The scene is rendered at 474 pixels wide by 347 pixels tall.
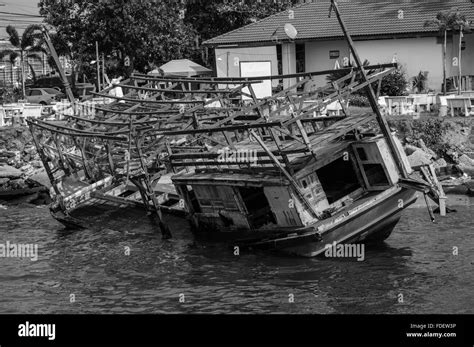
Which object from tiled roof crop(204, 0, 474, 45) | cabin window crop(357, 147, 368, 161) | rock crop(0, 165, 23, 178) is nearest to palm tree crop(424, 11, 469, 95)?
tiled roof crop(204, 0, 474, 45)

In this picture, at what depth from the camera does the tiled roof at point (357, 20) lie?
129 feet

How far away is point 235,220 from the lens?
20.0 meters

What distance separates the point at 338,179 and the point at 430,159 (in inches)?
212

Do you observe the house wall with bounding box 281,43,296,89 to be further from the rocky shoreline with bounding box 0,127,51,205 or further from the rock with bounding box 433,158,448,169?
the rock with bounding box 433,158,448,169

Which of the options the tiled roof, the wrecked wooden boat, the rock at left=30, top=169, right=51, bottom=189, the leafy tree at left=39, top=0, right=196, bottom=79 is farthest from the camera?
the leafy tree at left=39, top=0, right=196, bottom=79

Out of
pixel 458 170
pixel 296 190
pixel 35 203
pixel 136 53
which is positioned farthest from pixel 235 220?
pixel 136 53

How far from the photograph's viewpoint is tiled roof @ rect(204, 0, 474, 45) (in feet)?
129

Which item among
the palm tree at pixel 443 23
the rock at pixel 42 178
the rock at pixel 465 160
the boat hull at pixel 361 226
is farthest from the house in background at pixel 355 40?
the boat hull at pixel 361 226

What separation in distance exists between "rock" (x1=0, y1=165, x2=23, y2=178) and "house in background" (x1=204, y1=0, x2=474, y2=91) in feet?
43.1

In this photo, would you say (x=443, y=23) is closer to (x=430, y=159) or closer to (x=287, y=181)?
(x=430, y=159)

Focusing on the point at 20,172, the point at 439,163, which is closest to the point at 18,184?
the point at 20,172

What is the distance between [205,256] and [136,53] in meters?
28.0

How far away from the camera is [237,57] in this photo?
1666 inches

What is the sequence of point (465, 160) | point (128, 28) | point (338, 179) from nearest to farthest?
1. point (338, 179)
2. point (465, 160)
3. point (128, 28)
